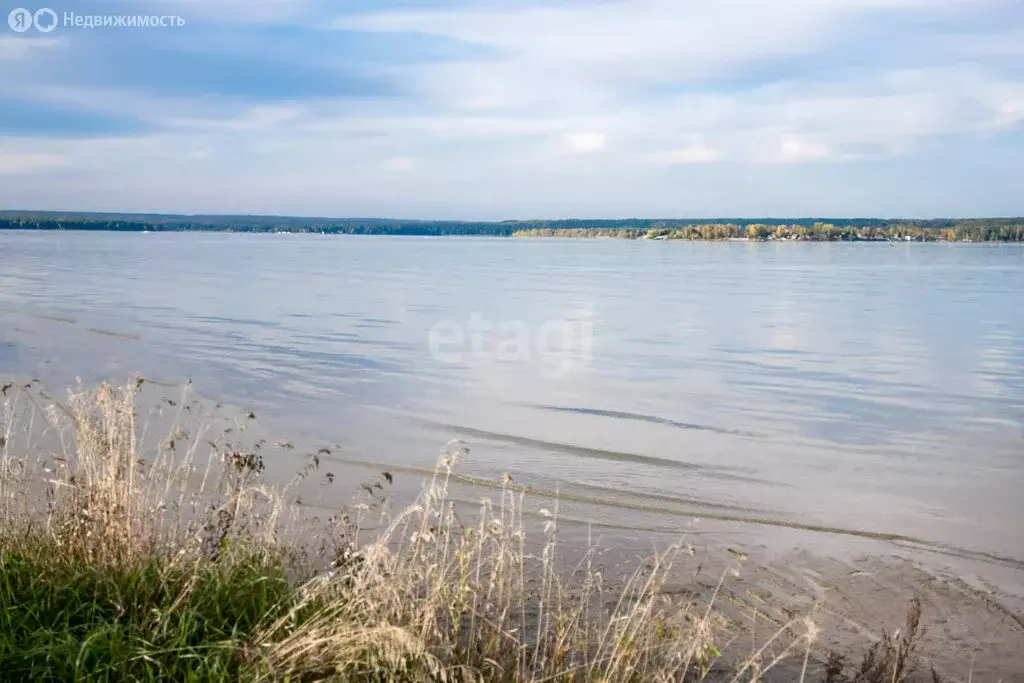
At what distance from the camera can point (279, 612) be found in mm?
→ 6340

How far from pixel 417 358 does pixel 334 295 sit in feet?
67.4

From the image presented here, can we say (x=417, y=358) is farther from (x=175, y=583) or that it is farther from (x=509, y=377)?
(x=175, y=583)

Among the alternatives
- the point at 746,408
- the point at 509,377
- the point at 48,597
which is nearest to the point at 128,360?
the point at 509,377

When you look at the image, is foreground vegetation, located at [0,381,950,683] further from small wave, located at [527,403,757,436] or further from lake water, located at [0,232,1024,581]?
small wave, located at [527,403,757,436]

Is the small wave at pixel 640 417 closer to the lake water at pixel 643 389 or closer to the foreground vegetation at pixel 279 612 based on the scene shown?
the lake water at pixel 643 389

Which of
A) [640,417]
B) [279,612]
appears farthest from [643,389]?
[279,612]

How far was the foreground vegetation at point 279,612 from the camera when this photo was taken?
550 cm

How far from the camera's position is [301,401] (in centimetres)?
1736

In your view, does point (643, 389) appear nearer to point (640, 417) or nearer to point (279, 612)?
point (640, 417)

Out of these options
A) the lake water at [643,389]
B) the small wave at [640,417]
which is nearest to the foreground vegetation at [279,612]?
the lake water at [643,389]

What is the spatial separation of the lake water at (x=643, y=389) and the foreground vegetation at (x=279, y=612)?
3.77m

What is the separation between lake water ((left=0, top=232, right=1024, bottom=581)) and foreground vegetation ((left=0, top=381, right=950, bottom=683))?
3.77 m

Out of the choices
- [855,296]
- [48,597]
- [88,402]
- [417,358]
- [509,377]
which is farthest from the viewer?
[855,296]

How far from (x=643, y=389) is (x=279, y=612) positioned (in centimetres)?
1403
